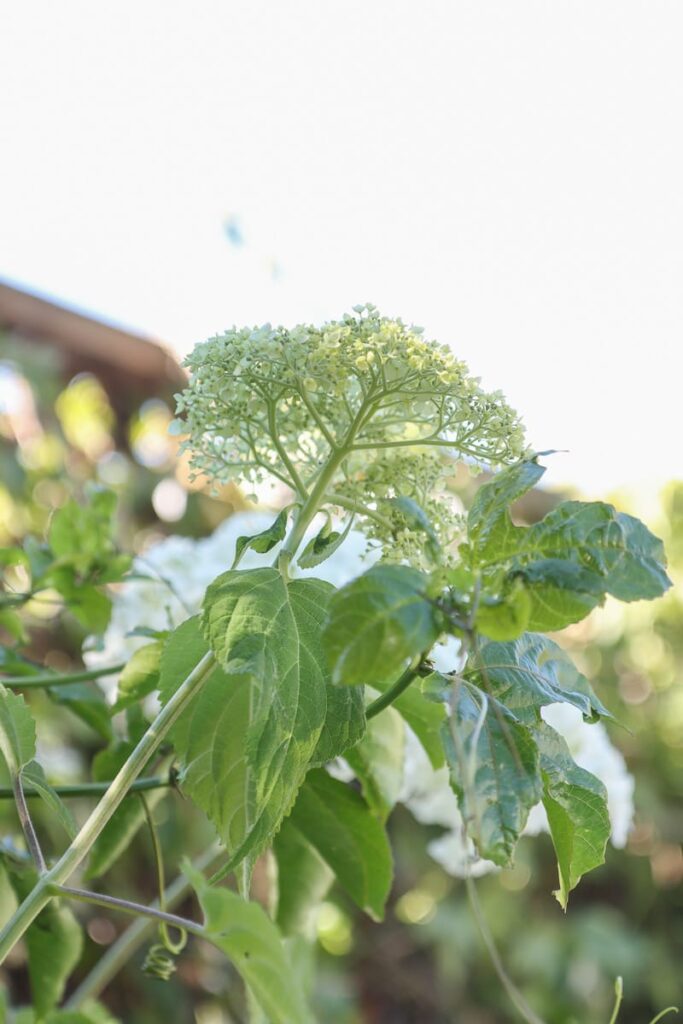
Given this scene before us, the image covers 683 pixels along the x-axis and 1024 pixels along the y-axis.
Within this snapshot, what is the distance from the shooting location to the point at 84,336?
7.54 feet

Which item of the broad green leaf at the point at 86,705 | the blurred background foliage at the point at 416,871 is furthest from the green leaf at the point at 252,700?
the blurred background foliage at the point at 416,871

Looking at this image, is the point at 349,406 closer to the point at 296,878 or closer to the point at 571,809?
the point at 571,809

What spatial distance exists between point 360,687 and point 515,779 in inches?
3.0

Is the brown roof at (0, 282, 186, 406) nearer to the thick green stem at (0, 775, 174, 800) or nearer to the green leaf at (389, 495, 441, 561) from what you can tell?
the thick green stem at (0, 775, 174, 800)

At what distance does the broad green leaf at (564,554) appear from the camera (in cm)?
34

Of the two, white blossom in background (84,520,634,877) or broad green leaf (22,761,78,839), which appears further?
white blossom in background (84,520,634,877)

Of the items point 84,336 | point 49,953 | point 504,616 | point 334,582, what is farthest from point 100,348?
point 504,616

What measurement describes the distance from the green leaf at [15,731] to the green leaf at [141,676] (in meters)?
0.12

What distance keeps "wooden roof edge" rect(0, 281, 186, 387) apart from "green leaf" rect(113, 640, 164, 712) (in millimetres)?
1750

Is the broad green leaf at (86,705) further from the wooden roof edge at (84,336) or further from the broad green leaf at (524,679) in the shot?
the wooden roof edge at (84,336)

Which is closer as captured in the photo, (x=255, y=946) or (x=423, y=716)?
(x=255, y=946)

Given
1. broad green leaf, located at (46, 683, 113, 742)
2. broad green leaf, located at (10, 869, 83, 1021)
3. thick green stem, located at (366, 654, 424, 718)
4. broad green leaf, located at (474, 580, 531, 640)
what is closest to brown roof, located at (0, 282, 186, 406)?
broad green leaf, located at (46, 683, 113, 742)

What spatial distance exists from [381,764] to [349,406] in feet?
0.73

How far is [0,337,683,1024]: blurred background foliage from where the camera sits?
169 centimetres
